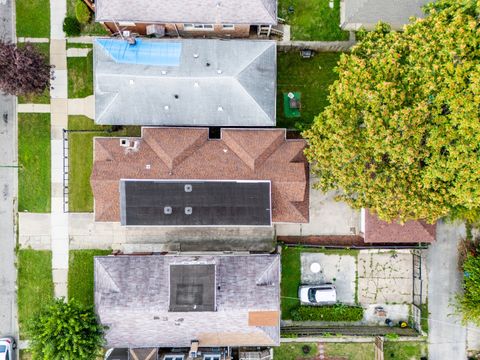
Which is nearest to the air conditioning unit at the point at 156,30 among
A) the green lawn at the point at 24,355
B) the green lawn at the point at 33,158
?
the green lawn at the point at 33,158

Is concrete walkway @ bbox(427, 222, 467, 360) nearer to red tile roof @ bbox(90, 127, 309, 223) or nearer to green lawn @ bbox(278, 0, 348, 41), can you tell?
red tile roof @ bbox(90, 127, 309, 223)

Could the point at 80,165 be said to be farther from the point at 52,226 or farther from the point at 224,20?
the point at 224,20

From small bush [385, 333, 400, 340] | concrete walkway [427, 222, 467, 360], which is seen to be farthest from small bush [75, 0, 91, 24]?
small bush [385, 333, 400, 340]

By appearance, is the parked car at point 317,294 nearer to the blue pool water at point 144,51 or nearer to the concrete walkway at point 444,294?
the concrete walkway at point 444,294

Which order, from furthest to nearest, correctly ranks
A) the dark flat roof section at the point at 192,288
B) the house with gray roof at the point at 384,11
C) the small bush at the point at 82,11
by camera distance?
1. the small bush at the point at 82,11
2. the house with gray roof at the point at 384,11
3. the dark flat roof section at the point at 192,288

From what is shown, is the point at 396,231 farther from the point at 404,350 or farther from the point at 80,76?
the point at 80,76

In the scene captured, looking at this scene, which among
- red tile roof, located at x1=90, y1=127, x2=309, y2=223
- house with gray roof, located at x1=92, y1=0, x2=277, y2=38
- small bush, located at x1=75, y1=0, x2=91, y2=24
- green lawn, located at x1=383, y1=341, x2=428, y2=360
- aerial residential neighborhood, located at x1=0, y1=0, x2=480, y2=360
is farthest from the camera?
green lawn, located at x1=383, y1=341, x2=428, y2=360

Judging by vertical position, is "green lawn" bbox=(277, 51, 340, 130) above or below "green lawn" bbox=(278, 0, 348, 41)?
below
